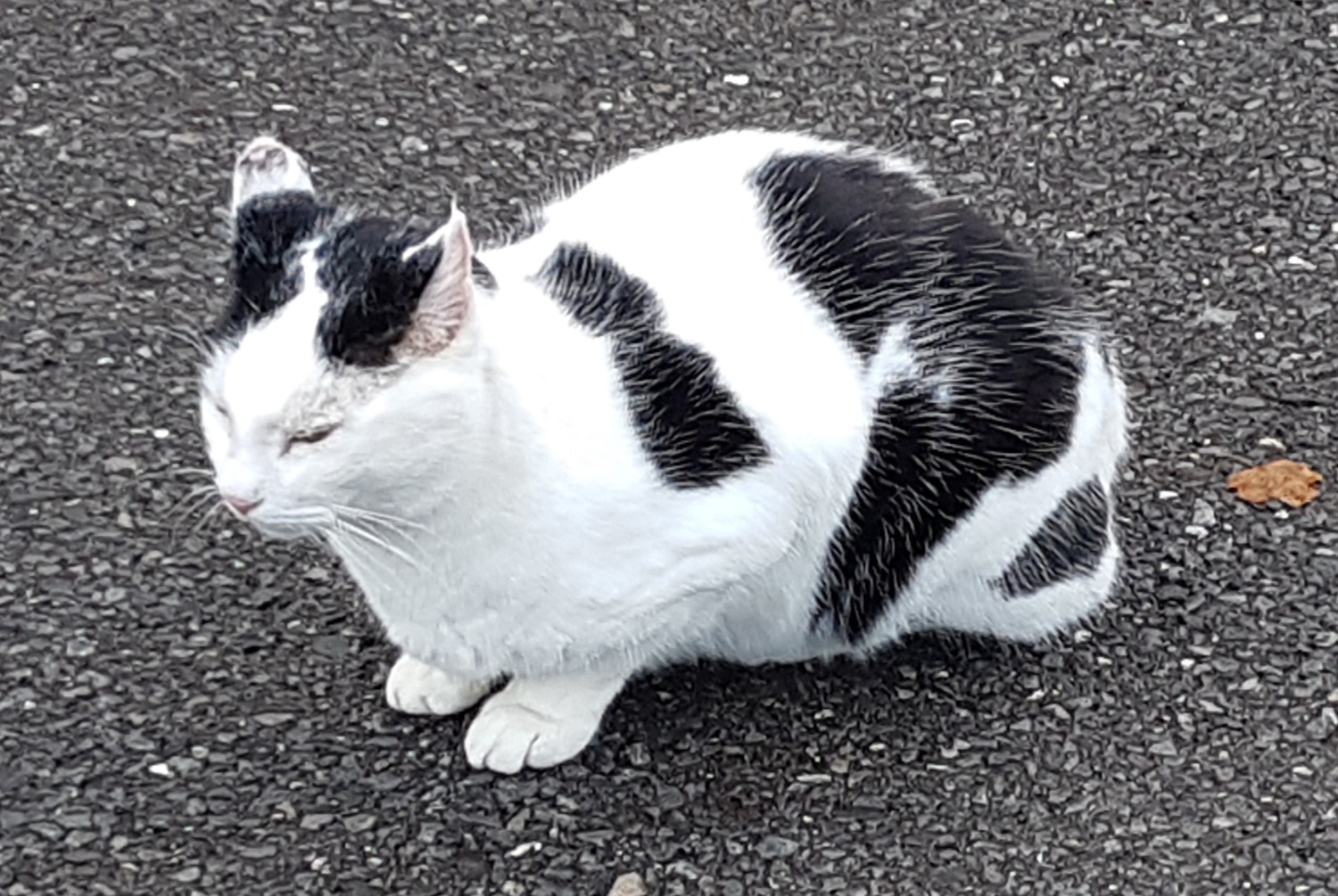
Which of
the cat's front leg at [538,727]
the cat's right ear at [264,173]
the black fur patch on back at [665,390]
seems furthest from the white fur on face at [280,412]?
the cat's front leg at [538,727]

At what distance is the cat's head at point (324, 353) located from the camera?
7.13 ft

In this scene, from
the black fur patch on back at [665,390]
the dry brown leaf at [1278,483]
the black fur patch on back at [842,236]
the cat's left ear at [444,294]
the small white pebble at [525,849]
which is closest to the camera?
the cat's left ear at [444,294]

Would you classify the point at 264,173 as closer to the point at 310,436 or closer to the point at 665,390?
the point at 310,436

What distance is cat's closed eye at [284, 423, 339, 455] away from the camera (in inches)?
86.7

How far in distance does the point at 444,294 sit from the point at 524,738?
2.55ft

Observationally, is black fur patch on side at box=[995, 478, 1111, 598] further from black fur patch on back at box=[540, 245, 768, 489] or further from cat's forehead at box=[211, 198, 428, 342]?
cat's forehead at box=[211, 198, 428, 342]

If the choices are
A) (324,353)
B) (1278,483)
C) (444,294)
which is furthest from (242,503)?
(1278,483)

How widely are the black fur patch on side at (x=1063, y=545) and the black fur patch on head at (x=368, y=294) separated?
3.21 ft

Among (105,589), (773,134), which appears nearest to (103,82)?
(105,589)

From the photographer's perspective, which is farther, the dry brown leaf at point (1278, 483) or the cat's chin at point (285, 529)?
the dry brown leaf at point (1278, 483)

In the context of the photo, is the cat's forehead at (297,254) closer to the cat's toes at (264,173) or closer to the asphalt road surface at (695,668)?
the cat's toes at (264,173)

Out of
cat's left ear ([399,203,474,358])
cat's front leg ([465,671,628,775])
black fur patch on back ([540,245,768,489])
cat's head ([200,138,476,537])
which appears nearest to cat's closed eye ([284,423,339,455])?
cat's head ([200,138,476,537])

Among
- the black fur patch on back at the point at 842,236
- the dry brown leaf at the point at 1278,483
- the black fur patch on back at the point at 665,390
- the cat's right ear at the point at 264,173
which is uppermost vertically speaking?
the cat's right ear at the point at 264,173

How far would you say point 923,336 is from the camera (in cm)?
263
